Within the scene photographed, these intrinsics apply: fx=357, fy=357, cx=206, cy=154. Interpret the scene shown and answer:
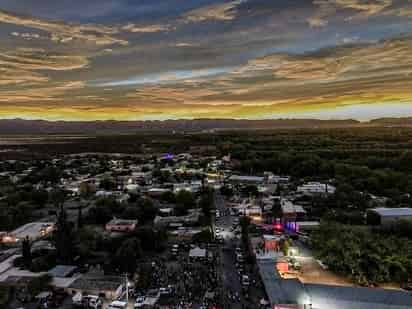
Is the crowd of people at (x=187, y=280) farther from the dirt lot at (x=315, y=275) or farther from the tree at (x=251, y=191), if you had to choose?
the tree at (x=251, y=191)

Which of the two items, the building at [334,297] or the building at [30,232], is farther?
the building at [30,232]

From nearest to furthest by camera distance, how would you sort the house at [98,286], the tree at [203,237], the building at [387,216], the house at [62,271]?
the house at [98,286]
the house at [62,271]
the tree at [203,237]
the building at [387,216]

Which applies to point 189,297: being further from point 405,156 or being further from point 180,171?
point 405,156

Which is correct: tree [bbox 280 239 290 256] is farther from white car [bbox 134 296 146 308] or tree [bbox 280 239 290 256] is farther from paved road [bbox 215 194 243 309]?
white car [bbox 134 296 146 308]

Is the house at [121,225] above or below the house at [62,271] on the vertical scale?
above

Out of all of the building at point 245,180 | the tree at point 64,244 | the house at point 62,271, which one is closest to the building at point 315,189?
the building at point 245,180
